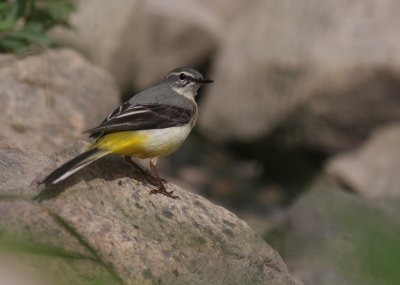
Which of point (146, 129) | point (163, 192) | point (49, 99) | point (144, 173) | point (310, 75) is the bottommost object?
point (49, 99)

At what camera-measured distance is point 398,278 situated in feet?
7.92

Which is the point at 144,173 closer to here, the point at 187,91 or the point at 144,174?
the point at 144,174

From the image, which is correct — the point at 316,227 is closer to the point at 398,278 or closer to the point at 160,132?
the point at 160,132

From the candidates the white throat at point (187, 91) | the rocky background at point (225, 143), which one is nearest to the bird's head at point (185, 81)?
the white throat at point (187, 91)

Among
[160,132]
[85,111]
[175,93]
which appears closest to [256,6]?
[85,111]

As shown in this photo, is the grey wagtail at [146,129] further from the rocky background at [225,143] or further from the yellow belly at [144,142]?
the rocky background at [225,143]

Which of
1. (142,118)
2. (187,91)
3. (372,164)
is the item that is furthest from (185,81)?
(372,164)

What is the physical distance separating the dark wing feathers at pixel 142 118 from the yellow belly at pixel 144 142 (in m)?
0.04

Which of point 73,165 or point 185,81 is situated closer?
point 73,165

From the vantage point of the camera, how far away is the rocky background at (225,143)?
4.54 m

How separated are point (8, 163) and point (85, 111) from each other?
3.39 meters

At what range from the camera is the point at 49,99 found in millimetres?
8289

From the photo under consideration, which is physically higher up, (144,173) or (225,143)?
(144,173)

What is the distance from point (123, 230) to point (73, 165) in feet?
1.84
